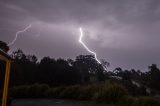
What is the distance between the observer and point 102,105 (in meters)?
12.5

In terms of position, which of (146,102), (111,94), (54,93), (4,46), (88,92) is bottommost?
(146,102)

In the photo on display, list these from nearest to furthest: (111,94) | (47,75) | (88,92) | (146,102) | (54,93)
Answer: (146,102) < (111,94) < (88,92) < (54,93) < (47,75)

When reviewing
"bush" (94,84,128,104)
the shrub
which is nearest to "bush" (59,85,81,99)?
the shrub

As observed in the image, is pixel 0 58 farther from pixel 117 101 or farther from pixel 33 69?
pixel 33 69

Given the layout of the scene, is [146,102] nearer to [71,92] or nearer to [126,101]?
[126,101]

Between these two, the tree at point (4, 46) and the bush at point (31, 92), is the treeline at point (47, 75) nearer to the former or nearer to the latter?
the tree at point (4, 46)

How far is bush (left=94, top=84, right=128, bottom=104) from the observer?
44.0 ft

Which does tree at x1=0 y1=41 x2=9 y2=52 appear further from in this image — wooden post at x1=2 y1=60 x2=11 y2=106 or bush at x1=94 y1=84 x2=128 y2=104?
wooden post at x1=2 y1=60 x2=11 y2=106

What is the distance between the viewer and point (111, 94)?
13.6 metres

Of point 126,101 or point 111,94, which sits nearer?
point 126,101

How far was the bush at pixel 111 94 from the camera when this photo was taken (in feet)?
44.0

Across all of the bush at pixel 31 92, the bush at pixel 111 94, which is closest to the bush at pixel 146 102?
the bush at pixel 111 94

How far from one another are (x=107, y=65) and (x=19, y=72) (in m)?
26.0

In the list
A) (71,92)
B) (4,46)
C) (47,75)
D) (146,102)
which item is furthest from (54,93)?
(4,46)
